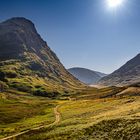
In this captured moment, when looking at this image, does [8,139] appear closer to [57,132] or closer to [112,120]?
[57,132]

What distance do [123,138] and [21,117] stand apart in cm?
9511

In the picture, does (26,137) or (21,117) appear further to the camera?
(21,117)

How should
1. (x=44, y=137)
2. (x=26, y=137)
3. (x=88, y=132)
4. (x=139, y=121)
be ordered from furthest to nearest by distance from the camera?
(x=26, y=137) → (x=44, y=137) → (x=88, y=132) → (x=139, y=121)

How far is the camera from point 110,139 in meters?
58.6

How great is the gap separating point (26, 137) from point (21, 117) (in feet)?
223

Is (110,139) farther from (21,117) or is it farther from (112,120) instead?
(21,117)

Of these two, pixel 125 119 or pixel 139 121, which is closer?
pixel 139 121

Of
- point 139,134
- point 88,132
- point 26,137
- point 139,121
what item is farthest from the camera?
point 26,137

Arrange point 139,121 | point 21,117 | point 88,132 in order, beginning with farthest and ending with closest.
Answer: point 21,117 → point 88,132 → point 139,121

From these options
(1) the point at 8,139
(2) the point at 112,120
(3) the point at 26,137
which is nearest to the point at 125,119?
(2) the point at 112,120

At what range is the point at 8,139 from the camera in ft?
267

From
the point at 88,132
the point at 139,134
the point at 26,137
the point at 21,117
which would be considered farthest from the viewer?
the point at 21,117

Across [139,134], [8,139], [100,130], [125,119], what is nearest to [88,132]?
[100,130]

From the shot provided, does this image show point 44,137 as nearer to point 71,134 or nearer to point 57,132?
point 57,132
